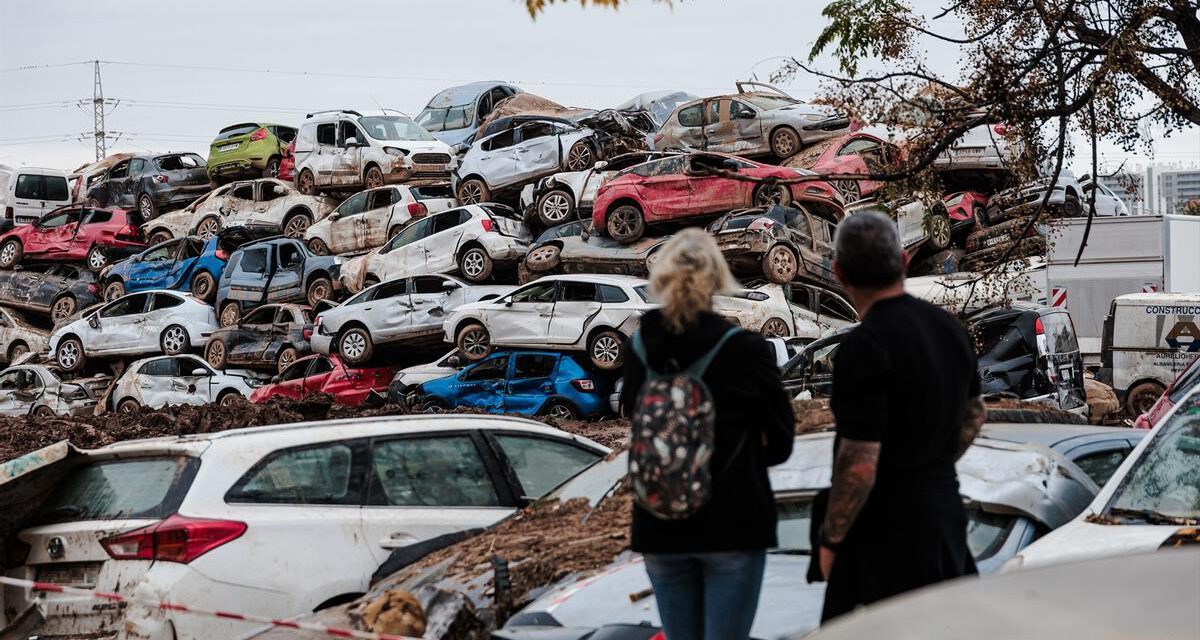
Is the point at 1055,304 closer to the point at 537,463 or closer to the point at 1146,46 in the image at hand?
the point at 1146,46

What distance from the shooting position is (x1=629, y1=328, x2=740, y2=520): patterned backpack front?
3.88 metres

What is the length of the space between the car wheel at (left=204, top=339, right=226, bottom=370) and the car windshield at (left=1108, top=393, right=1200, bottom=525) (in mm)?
24396

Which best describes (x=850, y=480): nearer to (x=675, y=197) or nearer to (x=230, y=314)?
(x=675, y=197)

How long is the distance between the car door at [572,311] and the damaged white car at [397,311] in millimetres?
3098

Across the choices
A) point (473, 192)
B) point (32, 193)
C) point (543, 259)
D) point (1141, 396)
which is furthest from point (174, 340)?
point (1141, 396)

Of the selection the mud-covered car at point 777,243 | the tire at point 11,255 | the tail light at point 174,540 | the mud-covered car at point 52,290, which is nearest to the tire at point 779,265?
the mud-covered car at point 777,243

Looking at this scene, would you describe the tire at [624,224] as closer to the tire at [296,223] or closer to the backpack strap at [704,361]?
the tire at [296,223]

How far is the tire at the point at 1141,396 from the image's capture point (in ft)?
65.9

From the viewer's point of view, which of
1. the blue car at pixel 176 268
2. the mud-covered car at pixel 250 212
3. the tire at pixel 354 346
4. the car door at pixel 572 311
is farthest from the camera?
the mud-covered car at pixel 250 212

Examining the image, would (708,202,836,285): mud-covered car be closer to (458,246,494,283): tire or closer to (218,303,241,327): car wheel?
(458,246,494,283): tire

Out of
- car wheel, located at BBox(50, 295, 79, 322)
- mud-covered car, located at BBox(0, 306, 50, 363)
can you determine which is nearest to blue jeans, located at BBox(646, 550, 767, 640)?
mud-covered car, located at BBox(0, 306, 50, 363)

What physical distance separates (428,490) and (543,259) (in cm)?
1799

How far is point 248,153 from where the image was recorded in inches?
1565

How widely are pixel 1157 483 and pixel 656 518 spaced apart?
2.77 m
